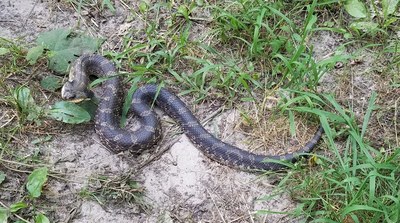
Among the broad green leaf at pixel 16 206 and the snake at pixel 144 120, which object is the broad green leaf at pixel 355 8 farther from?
the broad green leaf at pixel 16 206

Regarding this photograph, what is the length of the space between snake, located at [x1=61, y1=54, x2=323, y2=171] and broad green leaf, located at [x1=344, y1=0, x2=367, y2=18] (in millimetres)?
2267

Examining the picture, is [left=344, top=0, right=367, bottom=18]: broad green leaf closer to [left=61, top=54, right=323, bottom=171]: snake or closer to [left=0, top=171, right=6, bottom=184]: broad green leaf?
[left=61, top=54, right=323, bottom=171]: snake

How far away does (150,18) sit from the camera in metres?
8.23

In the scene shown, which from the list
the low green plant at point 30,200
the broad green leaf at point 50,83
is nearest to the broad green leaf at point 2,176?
the low green plant at point 30,200

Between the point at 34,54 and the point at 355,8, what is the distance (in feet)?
16.5

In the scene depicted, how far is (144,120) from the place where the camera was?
23.1 feet

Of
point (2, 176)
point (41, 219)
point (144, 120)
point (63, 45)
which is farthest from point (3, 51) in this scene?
point (41, 219)

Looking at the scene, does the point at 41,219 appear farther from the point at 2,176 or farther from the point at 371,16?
the point at 371,16

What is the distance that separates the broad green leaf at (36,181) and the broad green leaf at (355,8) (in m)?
5.27

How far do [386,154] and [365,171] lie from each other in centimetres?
59

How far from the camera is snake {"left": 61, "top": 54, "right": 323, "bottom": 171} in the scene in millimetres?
6637

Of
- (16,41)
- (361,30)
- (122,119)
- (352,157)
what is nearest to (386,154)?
(352,157)

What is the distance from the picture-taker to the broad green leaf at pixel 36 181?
230 inches

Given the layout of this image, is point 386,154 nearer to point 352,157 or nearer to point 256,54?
point 352,157
